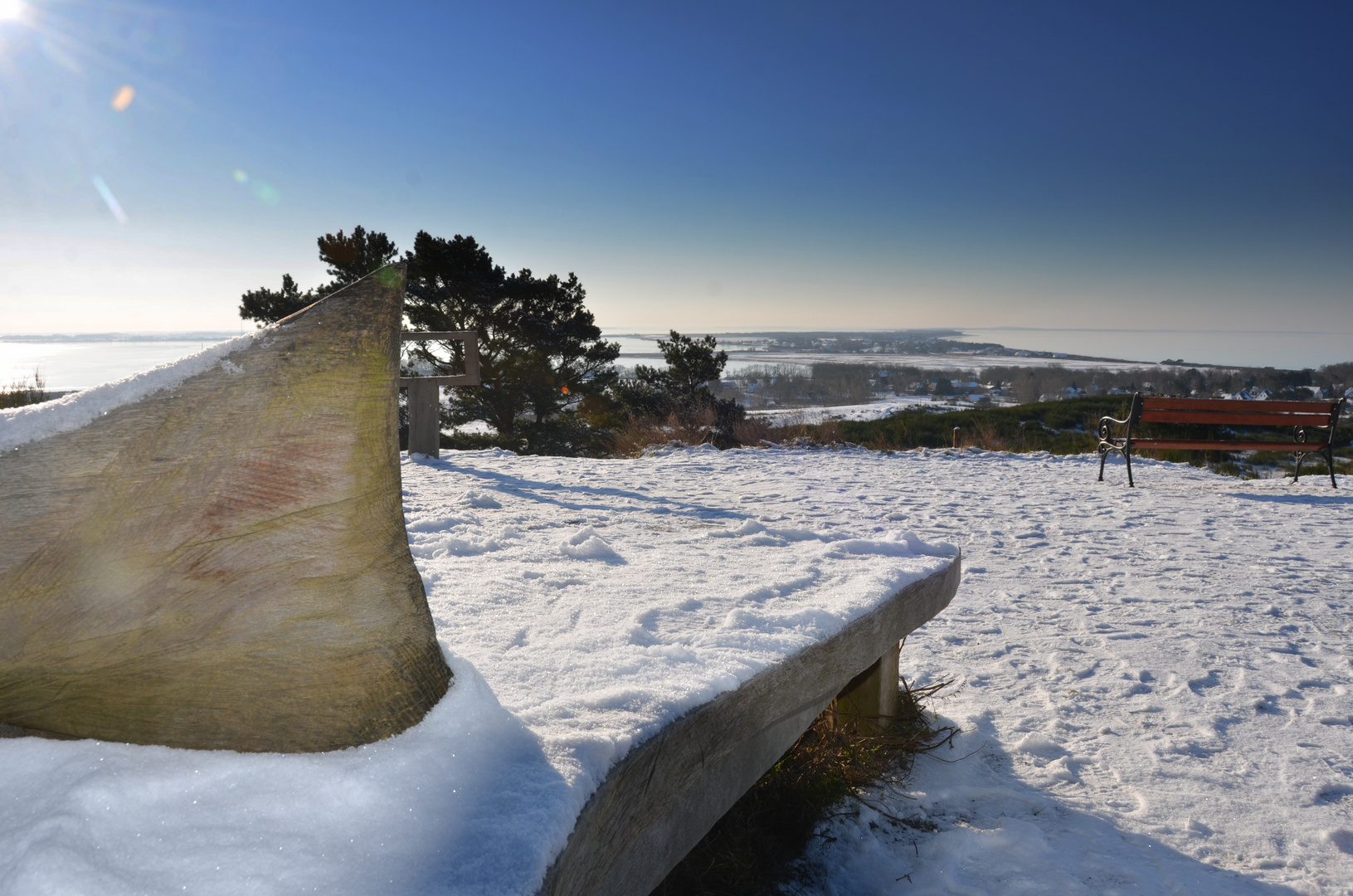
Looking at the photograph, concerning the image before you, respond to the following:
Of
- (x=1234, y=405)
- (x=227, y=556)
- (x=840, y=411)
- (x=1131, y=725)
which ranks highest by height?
(x=1234, y=405)

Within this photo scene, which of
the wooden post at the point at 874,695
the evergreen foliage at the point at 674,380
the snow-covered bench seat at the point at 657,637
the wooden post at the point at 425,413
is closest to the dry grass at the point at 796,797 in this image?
the wooden post at the point at 874,695

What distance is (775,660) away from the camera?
135cm

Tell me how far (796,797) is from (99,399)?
1835 mm

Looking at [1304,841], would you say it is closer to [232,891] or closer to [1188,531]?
[232,891]

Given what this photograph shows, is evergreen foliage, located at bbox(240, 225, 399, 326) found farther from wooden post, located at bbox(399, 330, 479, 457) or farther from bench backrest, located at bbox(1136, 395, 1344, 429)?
bench backrest, located at bbox(1136, 395, 1344, 429)

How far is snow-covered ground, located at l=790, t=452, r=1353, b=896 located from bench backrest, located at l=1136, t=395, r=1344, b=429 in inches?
81.0

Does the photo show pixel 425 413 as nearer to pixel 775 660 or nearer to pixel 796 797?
pixel 796 797

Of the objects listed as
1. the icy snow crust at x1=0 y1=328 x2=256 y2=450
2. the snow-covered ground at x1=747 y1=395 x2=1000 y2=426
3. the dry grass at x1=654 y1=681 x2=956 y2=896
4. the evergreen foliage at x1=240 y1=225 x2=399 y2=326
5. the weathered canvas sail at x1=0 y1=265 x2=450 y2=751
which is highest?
the evergreen foliage at x1=240 y1=225 x2=399 y2=326

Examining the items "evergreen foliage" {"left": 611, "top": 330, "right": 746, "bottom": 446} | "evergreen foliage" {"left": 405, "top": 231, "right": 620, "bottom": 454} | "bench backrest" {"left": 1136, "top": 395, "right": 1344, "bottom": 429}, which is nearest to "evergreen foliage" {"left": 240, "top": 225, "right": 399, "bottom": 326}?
"evergreen foliage" {"left": 405, "top": 231, "right": 620, "bottom": 454}

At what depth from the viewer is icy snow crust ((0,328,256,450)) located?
2.74 ft

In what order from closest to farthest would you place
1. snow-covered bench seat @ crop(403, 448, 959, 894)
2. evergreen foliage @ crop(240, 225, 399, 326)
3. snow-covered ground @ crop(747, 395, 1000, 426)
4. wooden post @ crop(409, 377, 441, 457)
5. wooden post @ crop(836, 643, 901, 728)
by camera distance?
snow-covered bench seat @ crop(403, 448, 959, 894) → wooden post @ crop(836, 643, 901, 728) → wooden post @ crop(409, 377, 441, 457) → snow-covered ground @ crop(747, 395, 1000, 426) → evergreen foliage @ crop(240, 225, 399, 326)

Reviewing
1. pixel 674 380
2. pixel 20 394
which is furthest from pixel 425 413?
pixel 674 380

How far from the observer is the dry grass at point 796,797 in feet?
5.53

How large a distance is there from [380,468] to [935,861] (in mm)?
1709
